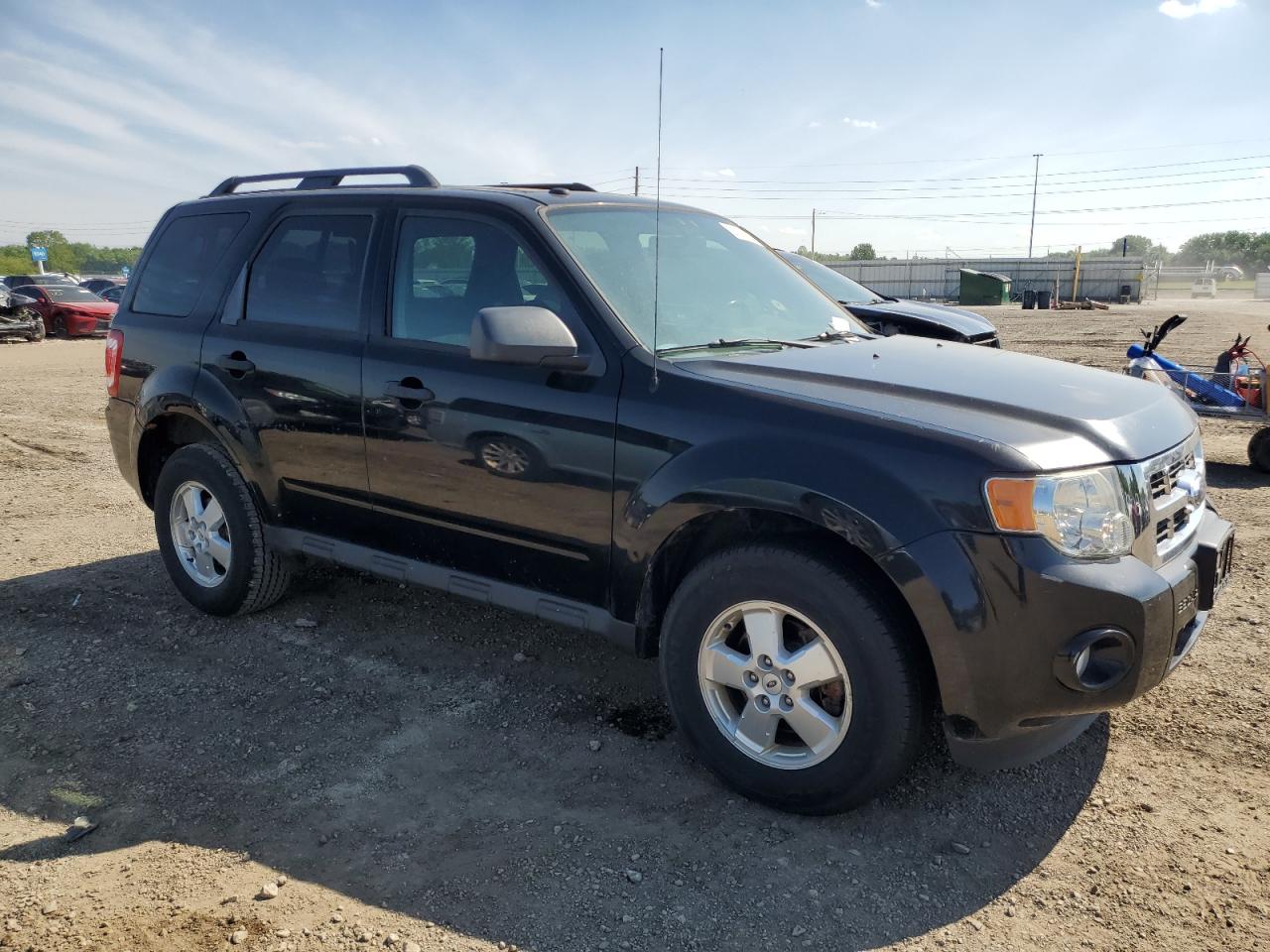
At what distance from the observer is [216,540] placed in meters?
4.62

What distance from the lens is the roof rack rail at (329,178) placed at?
4246mm

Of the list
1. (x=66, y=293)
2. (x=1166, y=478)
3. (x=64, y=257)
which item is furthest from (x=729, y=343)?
(x=64, y=257)

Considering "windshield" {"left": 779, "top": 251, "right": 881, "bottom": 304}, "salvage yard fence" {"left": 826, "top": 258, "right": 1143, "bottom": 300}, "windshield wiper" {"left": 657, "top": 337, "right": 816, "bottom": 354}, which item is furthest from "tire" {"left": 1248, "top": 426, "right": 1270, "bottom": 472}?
"salvage yard fence" {"left": 826, "top": 258, "right": 1143, "bottom": 300}

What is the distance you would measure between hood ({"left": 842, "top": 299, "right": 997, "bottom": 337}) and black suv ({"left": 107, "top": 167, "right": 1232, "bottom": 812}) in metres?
4.51

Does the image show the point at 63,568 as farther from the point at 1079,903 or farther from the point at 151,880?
the point at 1079,903

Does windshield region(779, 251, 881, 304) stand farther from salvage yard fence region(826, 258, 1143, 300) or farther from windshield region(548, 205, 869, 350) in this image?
salvage yard fence region(826, 258, 1143, 300)

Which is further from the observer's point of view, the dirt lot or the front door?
the front door

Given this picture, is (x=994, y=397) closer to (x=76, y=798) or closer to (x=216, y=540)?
(x=76, y=798)

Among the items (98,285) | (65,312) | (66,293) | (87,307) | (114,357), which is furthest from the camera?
(98,285)

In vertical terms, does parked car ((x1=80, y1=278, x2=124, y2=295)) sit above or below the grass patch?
above

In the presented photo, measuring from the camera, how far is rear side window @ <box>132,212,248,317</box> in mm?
4617

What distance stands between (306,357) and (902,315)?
248 inches

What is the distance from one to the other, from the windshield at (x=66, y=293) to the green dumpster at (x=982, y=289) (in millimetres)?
37670

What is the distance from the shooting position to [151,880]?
276cm
